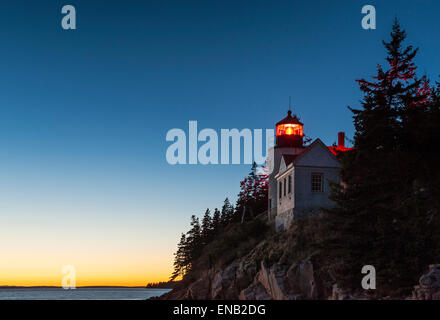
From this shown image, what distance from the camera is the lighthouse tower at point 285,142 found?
4500 centimetres

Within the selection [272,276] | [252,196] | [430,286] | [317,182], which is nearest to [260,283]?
[272,276]

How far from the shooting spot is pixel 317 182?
1565 inches

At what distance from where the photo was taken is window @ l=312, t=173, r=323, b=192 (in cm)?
3966

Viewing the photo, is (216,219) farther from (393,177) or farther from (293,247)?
(393,177)

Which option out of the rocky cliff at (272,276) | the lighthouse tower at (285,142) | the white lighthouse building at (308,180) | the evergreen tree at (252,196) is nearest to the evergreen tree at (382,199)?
the rocky cliff at (272,276)

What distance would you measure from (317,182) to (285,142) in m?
6.76

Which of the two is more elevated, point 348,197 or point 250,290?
point 348,197

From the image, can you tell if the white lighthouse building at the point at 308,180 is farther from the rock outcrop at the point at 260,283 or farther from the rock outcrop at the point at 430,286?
the rock outcrop at the point at 430,286

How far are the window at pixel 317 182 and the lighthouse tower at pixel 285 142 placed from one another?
522 cm

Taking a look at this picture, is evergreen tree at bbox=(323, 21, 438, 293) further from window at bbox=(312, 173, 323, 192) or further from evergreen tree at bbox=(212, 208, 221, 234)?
evergreen tree at bbox=(212, 208, 221, 234)

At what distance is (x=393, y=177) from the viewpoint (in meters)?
25.9
